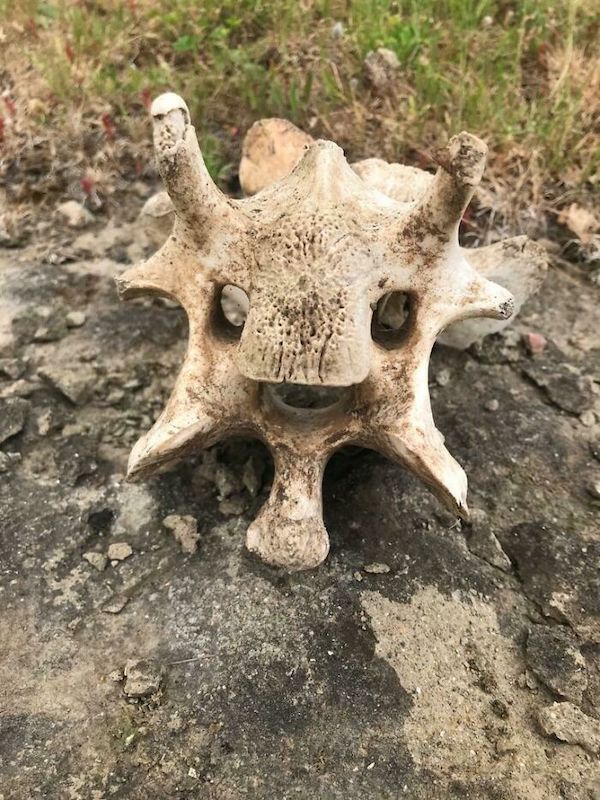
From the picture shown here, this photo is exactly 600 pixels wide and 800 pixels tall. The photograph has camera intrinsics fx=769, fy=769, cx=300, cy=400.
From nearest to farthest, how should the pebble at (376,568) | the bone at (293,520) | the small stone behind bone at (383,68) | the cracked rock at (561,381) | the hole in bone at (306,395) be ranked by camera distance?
the bone at (293,520)
the pebble at (376,568)
the hole in bone at (306,395)
the cracked rock at (561,381)
the small stone behind bone at (383,68)

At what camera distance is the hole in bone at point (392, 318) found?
2164 millimetres

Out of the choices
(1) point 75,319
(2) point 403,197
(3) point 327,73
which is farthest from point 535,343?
(1) point 75,319

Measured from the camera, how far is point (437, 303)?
2.07 meters

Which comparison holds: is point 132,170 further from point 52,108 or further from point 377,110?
point 377,110

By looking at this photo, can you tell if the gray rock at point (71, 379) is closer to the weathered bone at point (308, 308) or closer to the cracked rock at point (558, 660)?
the weathered bone at point (308, 308)

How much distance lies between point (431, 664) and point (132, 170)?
101 inches

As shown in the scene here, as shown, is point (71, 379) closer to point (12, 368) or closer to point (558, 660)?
point (12, 368)

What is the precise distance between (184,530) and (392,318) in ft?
3.15

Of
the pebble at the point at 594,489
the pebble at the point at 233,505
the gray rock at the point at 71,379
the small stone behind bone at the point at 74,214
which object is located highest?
the pebble at the point at 594,489

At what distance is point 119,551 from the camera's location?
7.32 ft

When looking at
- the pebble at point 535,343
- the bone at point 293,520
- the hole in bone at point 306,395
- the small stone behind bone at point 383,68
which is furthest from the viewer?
the small stone behind bone at point 383,68

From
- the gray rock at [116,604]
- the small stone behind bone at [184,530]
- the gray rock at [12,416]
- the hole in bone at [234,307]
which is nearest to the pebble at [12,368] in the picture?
the gray rock at [12,416]

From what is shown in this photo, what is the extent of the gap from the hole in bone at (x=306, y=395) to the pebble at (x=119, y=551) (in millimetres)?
649

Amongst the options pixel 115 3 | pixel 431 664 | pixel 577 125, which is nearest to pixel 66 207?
pixel 115 3
